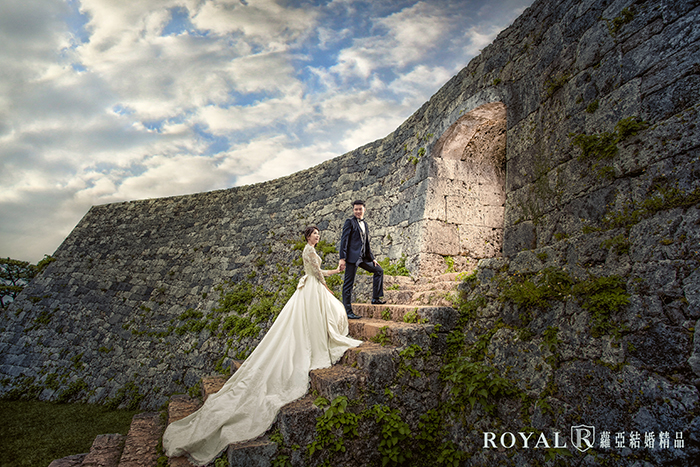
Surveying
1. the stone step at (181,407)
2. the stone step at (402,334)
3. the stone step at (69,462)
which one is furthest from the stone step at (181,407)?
the stone step at (402,334)

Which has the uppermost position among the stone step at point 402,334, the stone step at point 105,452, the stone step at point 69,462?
the stone step at point 402,334

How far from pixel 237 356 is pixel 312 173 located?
186 inches

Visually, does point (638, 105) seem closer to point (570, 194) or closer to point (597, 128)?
point (597, 128)

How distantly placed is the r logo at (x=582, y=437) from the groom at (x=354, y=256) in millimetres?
2714

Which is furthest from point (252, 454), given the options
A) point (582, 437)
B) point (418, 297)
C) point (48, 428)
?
point (48, 428)

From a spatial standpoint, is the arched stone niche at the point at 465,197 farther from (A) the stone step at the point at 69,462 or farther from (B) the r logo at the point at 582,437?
(A) the stone step at the point at 69,462

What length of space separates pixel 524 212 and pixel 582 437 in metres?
2.01

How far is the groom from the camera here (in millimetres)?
4641

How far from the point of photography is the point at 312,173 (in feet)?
28.5

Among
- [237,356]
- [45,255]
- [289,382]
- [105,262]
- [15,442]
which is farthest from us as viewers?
[45,255]

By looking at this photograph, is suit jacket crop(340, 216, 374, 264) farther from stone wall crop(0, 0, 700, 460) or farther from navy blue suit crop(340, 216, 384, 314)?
stone wall crop(0, 0, 700, 460)

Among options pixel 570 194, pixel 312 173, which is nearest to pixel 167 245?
pixel 312 173

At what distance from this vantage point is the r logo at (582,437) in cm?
218

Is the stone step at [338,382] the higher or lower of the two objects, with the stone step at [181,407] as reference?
higher
